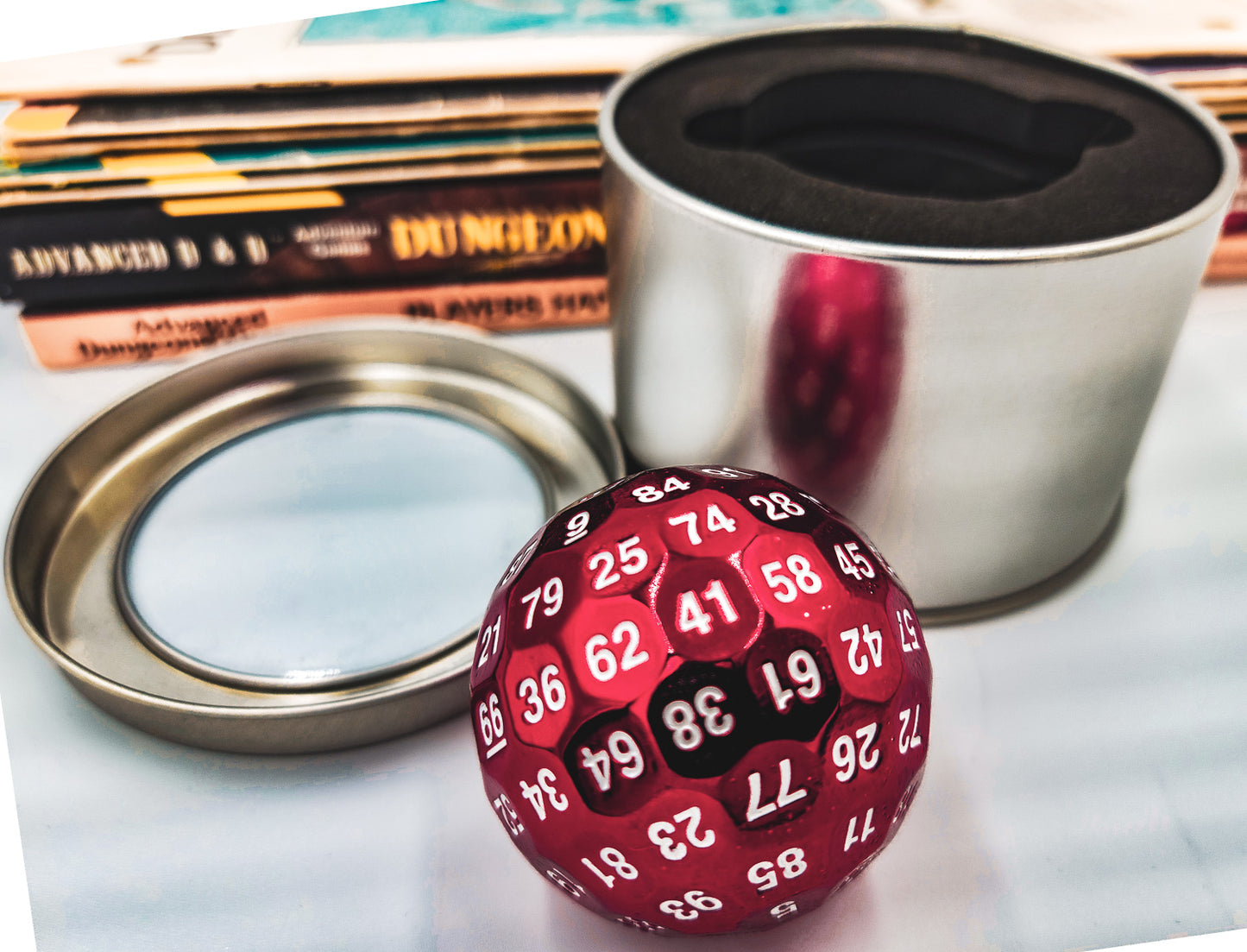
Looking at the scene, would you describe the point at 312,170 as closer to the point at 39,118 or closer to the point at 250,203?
the point at 250,203

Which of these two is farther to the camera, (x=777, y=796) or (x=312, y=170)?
(x=312, y=170)

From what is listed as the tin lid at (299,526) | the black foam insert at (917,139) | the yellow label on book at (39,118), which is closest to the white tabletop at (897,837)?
the tin lid at (299,526)

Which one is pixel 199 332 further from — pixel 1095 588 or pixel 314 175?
pixel 1095 588

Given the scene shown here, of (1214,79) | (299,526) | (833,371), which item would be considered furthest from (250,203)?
(1214,79)

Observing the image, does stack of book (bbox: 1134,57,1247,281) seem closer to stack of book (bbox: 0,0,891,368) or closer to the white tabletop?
stack of book (bbox: 0,0,891,368)

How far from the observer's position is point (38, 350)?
740 millimetres

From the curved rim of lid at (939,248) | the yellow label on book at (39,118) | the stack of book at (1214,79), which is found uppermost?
the curved rim of lid at (939,248)

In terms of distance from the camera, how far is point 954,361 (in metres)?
0.43

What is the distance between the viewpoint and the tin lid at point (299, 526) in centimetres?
48

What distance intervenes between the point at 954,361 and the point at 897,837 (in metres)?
0.23

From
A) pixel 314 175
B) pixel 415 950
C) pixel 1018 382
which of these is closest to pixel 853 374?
pixel 1018 382

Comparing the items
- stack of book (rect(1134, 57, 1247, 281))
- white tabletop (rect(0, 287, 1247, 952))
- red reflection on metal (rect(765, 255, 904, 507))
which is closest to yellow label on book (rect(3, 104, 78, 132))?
white tabletop (rect(0, 287, 1247, 952))

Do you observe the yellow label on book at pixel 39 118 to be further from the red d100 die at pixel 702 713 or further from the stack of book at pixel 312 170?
the red d100 die at pixel 702 713

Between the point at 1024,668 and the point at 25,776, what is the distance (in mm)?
530
